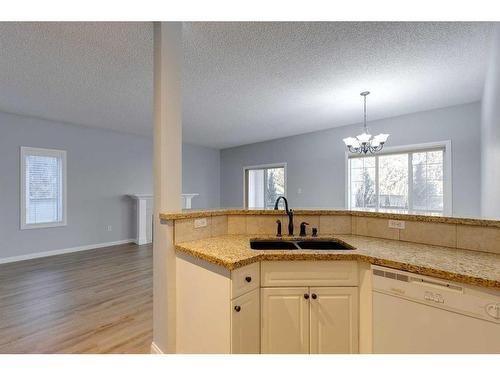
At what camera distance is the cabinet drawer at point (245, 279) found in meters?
1.37

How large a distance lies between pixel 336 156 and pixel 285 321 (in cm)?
454

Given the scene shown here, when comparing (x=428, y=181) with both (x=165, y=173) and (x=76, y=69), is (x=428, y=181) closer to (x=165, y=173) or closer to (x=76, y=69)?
(x=165, y=173)

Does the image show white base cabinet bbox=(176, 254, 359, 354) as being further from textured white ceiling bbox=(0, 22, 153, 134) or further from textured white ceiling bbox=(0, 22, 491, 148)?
textured white ceiling bbox=(0, 22, 153, 134)

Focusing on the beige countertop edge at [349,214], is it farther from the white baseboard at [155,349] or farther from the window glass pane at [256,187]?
the window glass pane at [256,187]

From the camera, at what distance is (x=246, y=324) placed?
1.43 metres

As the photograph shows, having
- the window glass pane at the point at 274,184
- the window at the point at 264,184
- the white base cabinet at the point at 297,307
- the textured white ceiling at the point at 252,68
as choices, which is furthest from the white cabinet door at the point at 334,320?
the window glass pane at the point at 274,184

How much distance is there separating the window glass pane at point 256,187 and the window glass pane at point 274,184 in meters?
0.26

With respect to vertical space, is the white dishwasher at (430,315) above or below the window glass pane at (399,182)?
below

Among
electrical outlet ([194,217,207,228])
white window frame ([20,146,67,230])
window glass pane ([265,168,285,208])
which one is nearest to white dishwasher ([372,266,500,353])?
electrical outlet ([194,217,207,228])

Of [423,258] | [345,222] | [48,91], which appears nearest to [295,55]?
[345,222]

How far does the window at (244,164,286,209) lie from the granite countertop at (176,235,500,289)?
480 centimetres

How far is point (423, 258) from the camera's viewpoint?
1.39 m

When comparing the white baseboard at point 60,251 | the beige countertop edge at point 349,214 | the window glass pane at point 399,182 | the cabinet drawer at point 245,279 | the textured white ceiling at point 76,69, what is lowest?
the white baseboard at point 60,251
